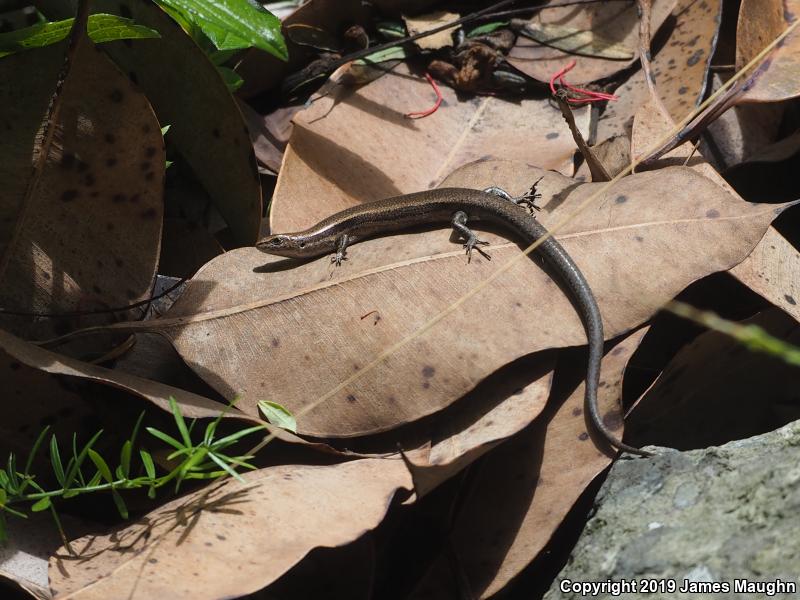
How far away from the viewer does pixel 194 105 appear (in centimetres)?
312

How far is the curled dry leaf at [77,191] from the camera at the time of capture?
2.61 meters

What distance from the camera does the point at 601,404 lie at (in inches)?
100

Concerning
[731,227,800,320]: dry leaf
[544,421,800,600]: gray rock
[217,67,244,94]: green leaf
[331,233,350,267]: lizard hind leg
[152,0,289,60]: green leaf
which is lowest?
[544,421,800,600]: gray rock

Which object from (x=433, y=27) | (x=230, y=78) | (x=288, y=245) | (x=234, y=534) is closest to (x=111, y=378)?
(x=234, y=534)

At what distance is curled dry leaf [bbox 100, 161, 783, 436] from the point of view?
2.54 m

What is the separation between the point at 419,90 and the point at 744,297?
5.90 feet

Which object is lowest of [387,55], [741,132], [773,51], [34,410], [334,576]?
[334,576]

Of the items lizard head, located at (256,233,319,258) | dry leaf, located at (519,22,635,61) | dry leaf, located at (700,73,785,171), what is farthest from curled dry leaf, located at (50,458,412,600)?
dry leaf, located at (519,22,635,61)

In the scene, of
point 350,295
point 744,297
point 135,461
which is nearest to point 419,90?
point 350,295

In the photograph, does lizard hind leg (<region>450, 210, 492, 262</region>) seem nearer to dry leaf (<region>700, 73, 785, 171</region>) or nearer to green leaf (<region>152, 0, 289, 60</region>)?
green leaf (<region>152, 0, 289, 60</region>)

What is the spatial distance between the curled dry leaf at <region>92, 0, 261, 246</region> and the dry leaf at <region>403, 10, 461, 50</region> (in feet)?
4.18

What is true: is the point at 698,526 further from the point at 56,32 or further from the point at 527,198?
the point at 56,32

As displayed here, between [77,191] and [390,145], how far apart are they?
4.58ft

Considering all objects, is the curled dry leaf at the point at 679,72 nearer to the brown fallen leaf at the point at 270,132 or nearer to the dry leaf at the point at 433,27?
the dry leaf at the point at 433,27
